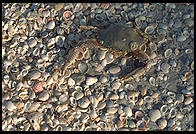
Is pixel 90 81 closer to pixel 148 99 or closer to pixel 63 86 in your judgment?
pixel 63 86

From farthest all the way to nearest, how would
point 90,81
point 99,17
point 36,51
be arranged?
point 99,17 < point 36,51 < point 90,81

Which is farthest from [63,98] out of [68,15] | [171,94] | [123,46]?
[171,94]

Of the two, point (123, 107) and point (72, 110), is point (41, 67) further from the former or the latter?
point (123, 107)

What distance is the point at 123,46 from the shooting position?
290cm

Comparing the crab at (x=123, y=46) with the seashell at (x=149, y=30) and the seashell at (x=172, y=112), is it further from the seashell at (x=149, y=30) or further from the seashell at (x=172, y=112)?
the seashell at (x=172, y=112)

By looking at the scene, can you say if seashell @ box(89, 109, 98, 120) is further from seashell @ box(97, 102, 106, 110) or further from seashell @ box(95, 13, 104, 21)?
seashell @ box(95, 13, 104, 21)

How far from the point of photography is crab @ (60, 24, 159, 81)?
290 centimetres

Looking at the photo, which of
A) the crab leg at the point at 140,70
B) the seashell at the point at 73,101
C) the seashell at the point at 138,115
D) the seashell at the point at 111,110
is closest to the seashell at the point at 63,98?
the seashell at the point at 73,101

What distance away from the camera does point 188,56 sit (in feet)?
9.80

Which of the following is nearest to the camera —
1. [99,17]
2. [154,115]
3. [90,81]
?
[154,115]

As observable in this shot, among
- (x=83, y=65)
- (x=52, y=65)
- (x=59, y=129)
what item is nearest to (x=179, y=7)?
(x=83, y=65)

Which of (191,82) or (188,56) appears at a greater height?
(188,56)

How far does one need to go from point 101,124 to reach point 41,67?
680 millimetres

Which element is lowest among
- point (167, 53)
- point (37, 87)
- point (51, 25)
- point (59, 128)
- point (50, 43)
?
point (59, 128)
